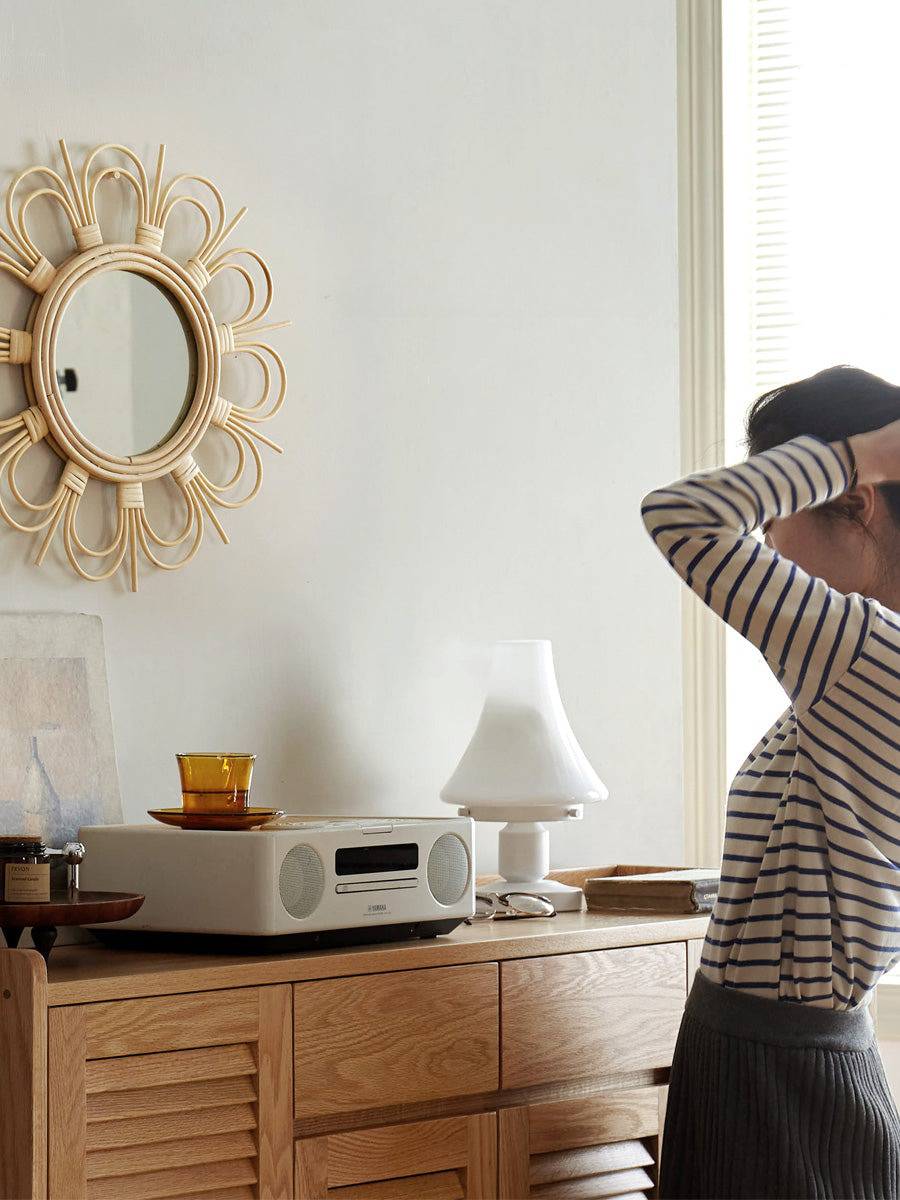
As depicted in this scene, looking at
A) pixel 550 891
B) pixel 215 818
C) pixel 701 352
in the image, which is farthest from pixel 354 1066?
pixel 701 352

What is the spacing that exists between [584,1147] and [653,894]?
0.36 m

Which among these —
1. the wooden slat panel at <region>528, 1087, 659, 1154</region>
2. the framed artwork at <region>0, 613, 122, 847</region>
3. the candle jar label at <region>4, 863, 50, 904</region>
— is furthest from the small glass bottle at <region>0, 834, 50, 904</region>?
the wooden slat panel at <region>528, 1087, 659, 1154</region>

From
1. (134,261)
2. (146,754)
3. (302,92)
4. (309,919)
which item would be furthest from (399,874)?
(302,92)

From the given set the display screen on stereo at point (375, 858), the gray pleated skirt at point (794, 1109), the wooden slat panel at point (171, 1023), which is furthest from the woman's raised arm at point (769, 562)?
the wooden slat panel at point (171, 1023)

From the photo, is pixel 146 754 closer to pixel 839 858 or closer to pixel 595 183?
pixel 839 858

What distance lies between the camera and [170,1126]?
153 centimetres

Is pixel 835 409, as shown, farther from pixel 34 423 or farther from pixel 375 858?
pixel 34 423

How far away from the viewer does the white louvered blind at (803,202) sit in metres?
2.80

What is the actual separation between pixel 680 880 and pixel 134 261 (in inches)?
44.2

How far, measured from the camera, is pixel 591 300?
2.59 metres

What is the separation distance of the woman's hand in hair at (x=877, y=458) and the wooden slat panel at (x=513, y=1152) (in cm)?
88

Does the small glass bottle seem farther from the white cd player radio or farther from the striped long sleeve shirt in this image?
the striped long sleeve shirt

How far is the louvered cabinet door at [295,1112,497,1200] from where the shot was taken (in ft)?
5.35

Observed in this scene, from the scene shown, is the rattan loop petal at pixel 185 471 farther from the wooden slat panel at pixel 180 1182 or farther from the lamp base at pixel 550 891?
the wooden slat panel at pixel 180 1182
